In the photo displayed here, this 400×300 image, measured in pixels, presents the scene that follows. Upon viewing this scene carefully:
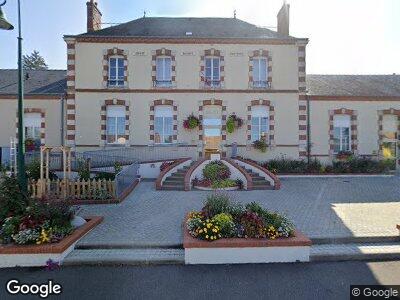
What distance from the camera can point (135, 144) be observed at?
14609mm

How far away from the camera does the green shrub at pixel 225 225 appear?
515cm

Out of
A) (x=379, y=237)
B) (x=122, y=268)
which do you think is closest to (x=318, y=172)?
(x=379, y=237)

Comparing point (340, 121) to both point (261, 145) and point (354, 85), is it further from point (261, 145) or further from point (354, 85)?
point (261, 145)

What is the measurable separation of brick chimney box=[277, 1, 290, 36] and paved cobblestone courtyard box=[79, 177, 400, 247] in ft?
29.4

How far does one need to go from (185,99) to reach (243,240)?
10841 mm

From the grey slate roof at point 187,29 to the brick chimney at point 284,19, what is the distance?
0.51 meters

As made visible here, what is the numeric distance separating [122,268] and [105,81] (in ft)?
39.5

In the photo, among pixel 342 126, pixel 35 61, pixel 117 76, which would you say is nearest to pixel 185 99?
pixel 117 76

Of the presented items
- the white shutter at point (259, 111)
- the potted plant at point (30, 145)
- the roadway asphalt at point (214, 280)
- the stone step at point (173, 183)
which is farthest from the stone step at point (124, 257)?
the potted plant at point (30, 145)

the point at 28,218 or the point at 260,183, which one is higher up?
the point at 28,218

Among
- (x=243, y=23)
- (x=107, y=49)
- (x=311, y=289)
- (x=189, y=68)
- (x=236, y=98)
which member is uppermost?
(x=243, y=23)

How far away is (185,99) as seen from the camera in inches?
582

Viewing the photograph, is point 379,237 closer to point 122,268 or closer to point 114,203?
point 122,268

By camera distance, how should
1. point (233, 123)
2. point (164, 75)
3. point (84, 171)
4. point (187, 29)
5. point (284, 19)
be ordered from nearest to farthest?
1. point (84, 171)
2. point (233, 123)
3. point (164, 75)
4. point (284, 19)
5. point (187, 29)
